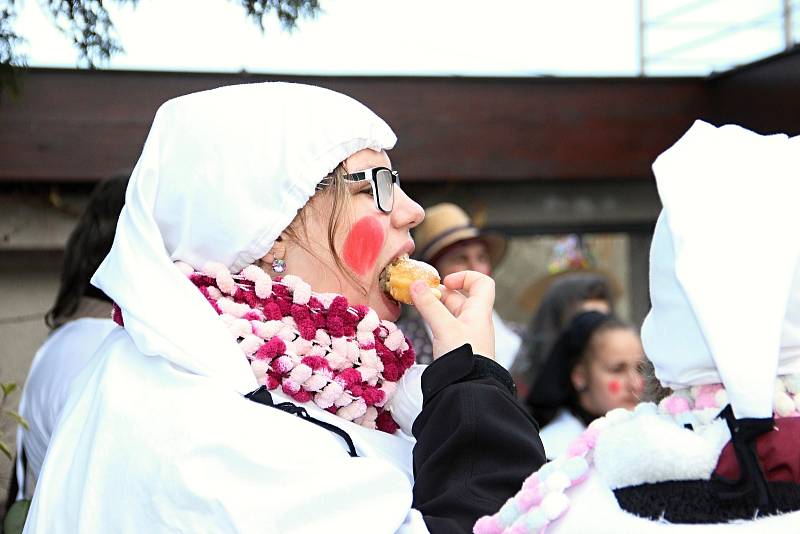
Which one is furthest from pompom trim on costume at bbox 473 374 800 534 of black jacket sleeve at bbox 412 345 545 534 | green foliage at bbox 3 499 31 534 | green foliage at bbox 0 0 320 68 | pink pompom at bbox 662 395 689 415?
green foliage at bbox 0 0 320 68

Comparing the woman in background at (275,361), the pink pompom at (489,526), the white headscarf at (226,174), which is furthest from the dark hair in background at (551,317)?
the pink pompom at (489,526)

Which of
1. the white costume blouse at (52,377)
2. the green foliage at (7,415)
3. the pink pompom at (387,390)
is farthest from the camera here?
the white costume blouse at (52,377)

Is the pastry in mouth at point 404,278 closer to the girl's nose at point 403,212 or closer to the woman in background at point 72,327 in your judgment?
the girl's nose at point 403,212

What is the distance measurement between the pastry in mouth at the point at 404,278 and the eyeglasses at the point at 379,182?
12 cm

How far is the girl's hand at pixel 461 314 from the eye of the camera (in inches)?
75.7

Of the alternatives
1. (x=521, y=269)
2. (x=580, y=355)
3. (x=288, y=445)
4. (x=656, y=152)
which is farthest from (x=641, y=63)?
(x=521, y=269)

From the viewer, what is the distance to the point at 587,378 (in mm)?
4621

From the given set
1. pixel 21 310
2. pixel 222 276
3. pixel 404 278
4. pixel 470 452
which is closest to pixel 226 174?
pixel 222 276

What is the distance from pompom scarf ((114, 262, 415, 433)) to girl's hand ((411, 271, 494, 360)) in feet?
0.35

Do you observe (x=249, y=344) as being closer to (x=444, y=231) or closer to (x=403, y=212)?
(x=403, y=212)

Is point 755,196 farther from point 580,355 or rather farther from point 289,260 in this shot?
point 580,355

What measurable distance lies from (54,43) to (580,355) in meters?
2.80

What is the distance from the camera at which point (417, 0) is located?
3.45m

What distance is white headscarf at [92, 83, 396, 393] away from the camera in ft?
6.31
